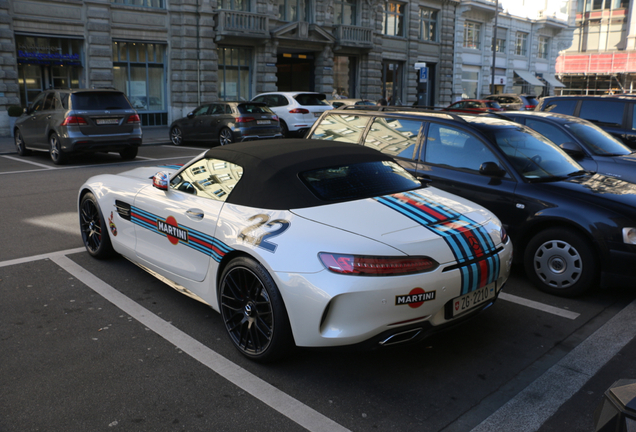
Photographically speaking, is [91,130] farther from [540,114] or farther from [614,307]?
[614,307]

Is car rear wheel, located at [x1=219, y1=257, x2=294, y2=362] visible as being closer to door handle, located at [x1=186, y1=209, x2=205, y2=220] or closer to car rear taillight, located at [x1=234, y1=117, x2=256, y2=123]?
door handle, located at [x1=186, y1=209, x2=205, y2=220]

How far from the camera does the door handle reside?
405 cm

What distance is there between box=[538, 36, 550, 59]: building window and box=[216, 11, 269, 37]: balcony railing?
34.9 meters

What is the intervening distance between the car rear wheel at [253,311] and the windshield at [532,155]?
318 cm

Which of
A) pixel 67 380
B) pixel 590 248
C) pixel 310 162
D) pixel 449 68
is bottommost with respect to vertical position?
pixel 67 380

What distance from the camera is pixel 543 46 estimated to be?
173ft

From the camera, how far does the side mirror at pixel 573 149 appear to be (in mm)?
7172

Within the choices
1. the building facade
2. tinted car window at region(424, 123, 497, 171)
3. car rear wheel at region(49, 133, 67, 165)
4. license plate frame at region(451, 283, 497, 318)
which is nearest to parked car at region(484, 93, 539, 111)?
car rear wheel at region(49, 133, 67, 165)

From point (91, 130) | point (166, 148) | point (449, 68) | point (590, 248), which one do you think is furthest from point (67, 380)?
point (449, 68)

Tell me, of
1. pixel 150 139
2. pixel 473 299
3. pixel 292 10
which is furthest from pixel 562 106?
pixel 292 10

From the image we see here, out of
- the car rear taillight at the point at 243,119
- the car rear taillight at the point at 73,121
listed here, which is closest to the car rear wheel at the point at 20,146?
the car rear taillight at the point at 73,121

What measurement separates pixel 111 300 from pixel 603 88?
249 feet

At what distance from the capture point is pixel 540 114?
26.4ft

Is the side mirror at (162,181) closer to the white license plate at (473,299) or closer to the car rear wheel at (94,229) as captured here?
the car rear wheel at (94,229)
